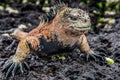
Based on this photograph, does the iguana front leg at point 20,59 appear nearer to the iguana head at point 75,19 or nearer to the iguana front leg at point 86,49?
the iguana head at point 75,19

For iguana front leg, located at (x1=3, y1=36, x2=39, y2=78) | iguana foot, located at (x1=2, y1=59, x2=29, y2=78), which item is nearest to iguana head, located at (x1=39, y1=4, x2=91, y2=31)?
iguana front leg, located at (x1=3, y1=36, x2=39, y2=78)

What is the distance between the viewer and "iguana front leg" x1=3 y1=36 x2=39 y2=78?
445 centimetres

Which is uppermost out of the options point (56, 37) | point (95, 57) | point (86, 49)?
point (56, 37)

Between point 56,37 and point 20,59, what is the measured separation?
19.1 inches

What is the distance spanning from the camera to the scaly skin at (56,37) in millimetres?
4293

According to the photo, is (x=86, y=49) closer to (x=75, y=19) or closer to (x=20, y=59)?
(x=75, y=19)

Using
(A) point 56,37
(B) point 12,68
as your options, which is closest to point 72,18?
(A) point 56,37

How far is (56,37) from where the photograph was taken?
178 inches

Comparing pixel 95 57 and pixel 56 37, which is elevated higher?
pixel 56 37

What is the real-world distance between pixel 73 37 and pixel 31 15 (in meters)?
4.04

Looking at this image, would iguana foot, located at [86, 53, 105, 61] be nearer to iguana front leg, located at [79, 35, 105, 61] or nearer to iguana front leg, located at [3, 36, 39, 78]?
iguana front leg, located at [79, 35, 105, 61]

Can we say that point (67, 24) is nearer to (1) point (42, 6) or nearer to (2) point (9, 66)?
(2) point (9, 66)

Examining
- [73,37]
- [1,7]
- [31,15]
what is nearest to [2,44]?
[73,37]

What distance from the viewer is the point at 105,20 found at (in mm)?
7922
